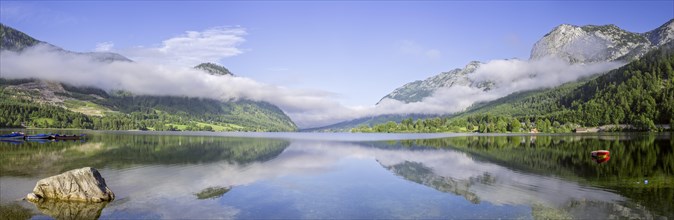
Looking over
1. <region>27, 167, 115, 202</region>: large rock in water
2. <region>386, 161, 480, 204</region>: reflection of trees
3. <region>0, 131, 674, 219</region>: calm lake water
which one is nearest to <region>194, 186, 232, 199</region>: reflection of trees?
<region>0, 131, 674, 219</region>: calm lake water

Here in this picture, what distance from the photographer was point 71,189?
3559 centimetres

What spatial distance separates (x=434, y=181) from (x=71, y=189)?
128 ft

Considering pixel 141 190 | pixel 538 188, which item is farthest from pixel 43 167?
pixel 538 188

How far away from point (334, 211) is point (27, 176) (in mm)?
41560

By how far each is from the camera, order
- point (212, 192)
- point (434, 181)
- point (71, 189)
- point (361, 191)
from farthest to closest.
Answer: point (434, 181), point (361, 191), point (212, 192), point (71, 189)

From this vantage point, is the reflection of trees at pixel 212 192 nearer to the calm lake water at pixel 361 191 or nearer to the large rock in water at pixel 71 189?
the calm lake water at pixel 361 191

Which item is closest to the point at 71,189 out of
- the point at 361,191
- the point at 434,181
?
the point at 361,191

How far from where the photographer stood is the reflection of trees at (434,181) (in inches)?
1656

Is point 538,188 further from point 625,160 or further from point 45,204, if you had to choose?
point 45,204

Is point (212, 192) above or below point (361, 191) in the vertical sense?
above

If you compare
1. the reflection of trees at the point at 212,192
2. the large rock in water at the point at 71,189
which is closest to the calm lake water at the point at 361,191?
the reflection of trees at the point at 212,192

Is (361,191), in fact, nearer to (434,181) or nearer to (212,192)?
(434,181)

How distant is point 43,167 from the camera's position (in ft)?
196

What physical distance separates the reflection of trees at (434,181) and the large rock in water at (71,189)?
33.9m
